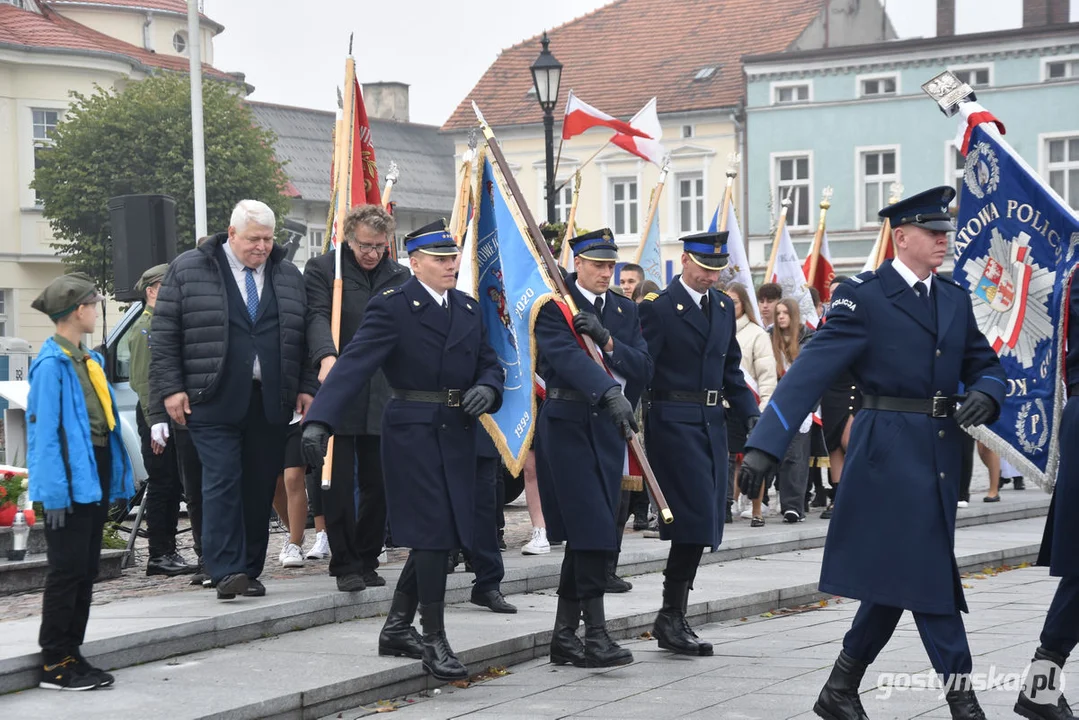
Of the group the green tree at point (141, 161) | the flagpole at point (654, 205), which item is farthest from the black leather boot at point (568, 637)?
the green tree at point (141, 161)

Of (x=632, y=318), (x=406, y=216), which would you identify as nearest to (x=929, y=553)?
(x=632, y=318)

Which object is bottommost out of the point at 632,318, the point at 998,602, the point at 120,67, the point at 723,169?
the point at 998,602

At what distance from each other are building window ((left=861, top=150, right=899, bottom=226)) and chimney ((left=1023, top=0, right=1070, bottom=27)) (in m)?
4.91

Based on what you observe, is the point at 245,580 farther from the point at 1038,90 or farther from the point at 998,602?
the point at 1038,90

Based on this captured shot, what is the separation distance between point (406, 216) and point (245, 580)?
57.1 meters

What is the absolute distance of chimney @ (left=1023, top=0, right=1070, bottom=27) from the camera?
1668 inches

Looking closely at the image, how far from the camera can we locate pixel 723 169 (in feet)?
146

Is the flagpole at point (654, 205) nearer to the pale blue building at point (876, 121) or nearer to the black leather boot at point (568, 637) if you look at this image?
the black leather boot at point (568, 637)

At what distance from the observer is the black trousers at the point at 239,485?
8586 mm

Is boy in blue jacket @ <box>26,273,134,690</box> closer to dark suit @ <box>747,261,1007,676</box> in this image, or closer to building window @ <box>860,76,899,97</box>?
dark suit @ <box>747,261,1007,676</box>

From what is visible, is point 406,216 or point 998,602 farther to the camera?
point 406,216

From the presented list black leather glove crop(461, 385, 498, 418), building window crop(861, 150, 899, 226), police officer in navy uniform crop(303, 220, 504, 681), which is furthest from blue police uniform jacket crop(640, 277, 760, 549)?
building window crop(861, 150, 899, 226)

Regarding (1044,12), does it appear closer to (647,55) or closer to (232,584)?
(647,55)

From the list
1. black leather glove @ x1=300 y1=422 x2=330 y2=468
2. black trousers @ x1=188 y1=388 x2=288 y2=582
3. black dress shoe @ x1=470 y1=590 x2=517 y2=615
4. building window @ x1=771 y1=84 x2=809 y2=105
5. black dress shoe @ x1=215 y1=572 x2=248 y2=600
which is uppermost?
building window @ x1=771 y1=84 x2=809 y2=105
